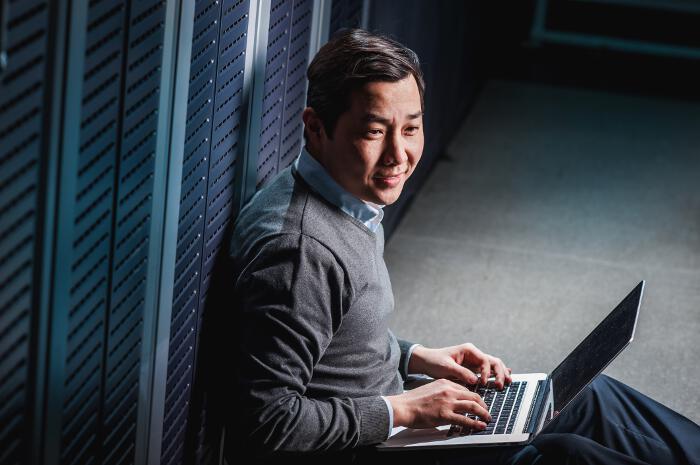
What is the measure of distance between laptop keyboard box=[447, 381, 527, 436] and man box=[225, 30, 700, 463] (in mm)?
39

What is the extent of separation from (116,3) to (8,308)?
1.52ft

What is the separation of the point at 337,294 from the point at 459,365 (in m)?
0.52

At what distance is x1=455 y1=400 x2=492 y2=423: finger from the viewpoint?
6.58 feet

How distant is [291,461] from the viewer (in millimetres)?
1972

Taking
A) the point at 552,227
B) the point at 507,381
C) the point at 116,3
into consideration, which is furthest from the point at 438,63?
the point at 116,3

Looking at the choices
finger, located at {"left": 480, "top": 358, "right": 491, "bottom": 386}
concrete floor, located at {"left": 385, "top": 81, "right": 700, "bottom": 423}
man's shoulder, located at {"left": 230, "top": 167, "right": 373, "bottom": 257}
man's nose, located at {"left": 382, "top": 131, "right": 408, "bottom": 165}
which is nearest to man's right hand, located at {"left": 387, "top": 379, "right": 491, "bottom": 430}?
finger, located at {"left": 480, "top": 358, "right": 491, "bottom": 386}

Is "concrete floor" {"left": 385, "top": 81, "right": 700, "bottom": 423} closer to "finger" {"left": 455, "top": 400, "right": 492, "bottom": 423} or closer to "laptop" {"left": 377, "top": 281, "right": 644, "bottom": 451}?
"laptop" {"left": 377, "top": 281, "right": 644, "bottom": 451}

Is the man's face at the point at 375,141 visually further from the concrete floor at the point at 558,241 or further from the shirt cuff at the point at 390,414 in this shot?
A: the concrete floor at the point at 558,241

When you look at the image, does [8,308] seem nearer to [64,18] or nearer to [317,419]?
[64,18]

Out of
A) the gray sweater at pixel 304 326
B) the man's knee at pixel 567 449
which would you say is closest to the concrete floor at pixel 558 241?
the man's knee at pixel 567 449

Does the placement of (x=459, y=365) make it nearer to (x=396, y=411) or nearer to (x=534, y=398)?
(x=534, y=398)

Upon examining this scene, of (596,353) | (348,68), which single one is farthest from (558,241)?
(348,68)

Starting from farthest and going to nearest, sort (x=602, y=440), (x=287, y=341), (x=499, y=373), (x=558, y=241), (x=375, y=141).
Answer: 1. (x=558, y=241)
2. (x=499, y=373)
3. (x=602, y=440)
4. (x=375, y=141)
5. (x=287, y=341)

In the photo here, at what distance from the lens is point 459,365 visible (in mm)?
2279
